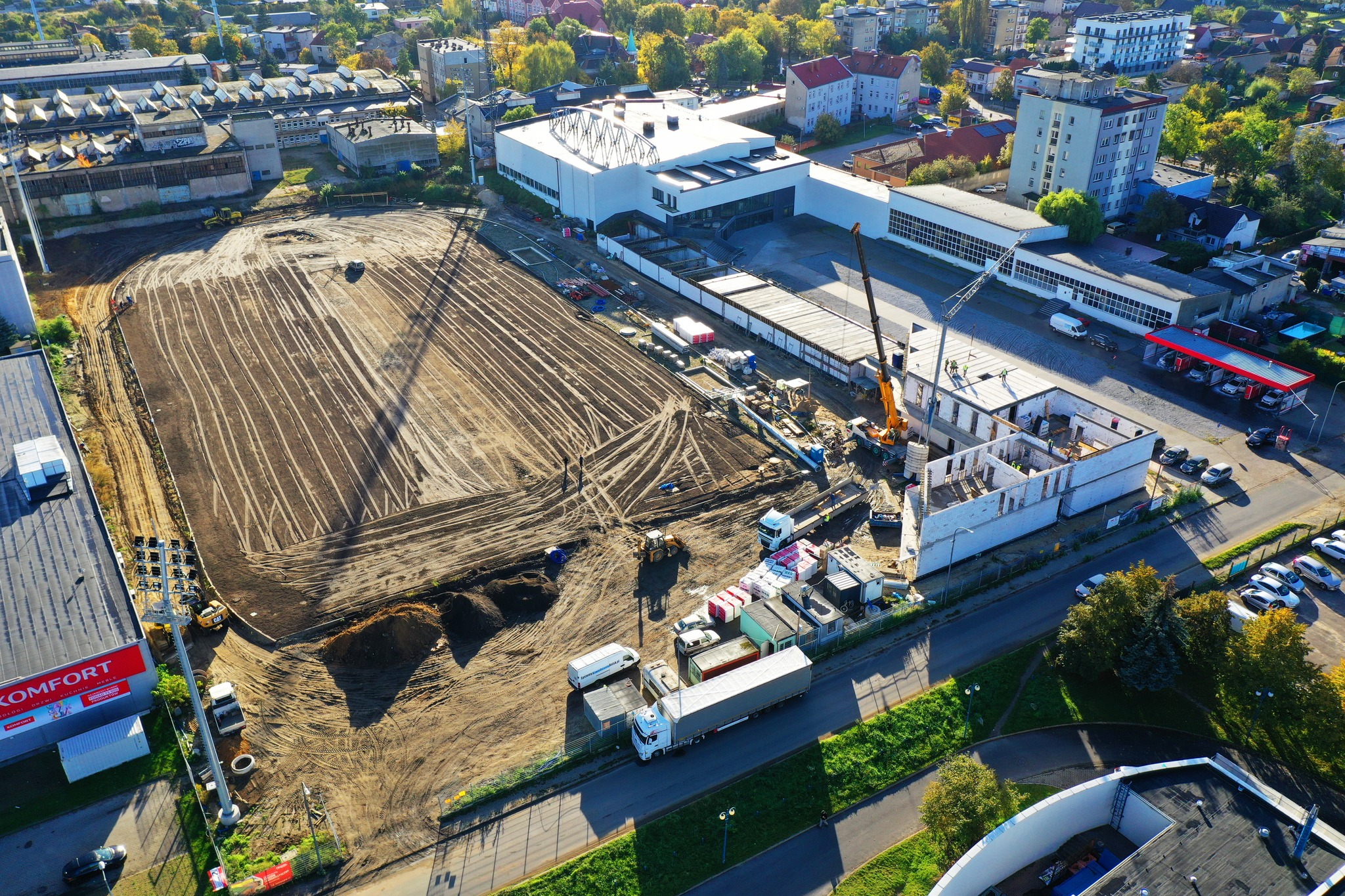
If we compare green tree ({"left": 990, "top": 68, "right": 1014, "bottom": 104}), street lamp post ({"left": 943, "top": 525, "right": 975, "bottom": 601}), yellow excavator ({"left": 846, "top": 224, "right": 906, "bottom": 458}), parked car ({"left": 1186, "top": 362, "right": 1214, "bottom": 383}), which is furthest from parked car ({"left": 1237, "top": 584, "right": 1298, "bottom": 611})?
green tree ({"left": 990, "top": 68, "right": 1014, "bottom": 104})

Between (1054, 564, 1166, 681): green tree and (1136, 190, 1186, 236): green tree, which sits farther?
(1136, 190, 1186, 236): green tree

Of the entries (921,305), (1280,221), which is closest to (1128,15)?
(1280,221)

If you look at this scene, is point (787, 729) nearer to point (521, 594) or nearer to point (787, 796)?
point (787, 796)

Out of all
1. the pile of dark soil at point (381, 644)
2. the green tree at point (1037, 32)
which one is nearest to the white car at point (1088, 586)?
the pile of dark soil at point (381, 644)

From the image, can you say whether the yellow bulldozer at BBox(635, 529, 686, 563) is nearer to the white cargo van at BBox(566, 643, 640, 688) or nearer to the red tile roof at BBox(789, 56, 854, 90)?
the white cargo van at BBox(566, 643, 640, 688)

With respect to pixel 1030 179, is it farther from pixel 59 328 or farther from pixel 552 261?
pixel 59 328

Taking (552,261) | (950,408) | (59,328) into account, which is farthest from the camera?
(552,261)

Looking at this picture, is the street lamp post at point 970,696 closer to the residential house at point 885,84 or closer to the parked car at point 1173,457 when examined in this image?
the parked car at point 1173,457
